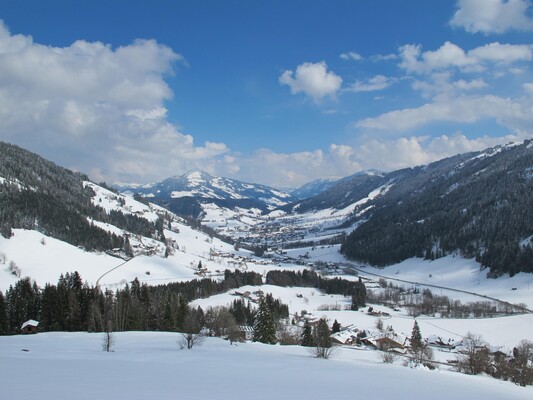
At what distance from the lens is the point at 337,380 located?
85.6 ft

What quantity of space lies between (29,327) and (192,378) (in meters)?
52.5

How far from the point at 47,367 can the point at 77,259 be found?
138 m

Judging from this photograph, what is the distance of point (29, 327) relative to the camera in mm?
63344

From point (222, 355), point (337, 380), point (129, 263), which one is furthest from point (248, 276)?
point (337, 380)

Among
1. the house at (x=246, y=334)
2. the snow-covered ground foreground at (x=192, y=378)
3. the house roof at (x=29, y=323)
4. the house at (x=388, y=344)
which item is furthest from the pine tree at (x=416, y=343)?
the house roof at (x=29, y=323)

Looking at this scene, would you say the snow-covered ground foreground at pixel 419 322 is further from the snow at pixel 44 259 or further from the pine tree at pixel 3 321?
the pine tree at pixel 3 321

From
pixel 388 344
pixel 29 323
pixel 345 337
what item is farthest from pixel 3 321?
pixel 388 344

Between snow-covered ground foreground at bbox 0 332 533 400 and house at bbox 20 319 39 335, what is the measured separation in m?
27.8

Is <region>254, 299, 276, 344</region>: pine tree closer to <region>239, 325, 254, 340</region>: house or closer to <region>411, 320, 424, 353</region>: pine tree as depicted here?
<region>239, 325, 254, 340</region>: house

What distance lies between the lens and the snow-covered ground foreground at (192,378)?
18.6 m

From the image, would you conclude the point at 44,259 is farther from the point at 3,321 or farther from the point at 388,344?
the point at 388,344

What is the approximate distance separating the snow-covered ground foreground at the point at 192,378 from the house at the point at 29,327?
2784cm

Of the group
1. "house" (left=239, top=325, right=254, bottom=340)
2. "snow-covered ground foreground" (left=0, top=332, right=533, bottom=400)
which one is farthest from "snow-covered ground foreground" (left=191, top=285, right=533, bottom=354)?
"snow-covered ground foreground" (left=0, top=332, right=533, bottom=400)

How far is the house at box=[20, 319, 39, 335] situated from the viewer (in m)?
62.8
